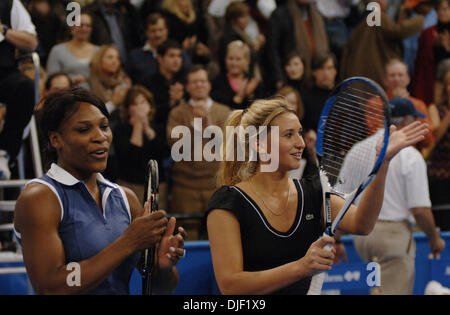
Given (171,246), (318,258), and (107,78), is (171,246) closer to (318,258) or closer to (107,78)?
(318,258)

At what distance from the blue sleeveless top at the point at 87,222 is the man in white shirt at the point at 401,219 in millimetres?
2594

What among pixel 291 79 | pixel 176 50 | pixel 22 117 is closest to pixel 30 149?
pixel 22 117

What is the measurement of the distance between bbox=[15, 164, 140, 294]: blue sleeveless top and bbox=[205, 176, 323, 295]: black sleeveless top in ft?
1.20

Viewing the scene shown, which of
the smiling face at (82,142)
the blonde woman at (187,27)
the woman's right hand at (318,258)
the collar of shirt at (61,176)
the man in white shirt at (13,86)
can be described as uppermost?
the blonde woman at (187,27)

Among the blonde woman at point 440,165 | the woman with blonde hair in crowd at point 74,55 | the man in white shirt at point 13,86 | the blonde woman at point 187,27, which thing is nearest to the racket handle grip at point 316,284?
the man in white shirt at point 13,86

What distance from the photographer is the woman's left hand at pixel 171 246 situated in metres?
2.51

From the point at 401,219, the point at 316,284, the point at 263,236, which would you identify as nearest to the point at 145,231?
the point at 263,236

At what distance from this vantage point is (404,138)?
2643 mm

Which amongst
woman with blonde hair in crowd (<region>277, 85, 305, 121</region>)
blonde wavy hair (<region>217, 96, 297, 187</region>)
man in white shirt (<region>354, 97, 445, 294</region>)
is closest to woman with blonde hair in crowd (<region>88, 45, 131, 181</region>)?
woman with blonde hair in crowd (<region>277, 85, 305, 121</region>)

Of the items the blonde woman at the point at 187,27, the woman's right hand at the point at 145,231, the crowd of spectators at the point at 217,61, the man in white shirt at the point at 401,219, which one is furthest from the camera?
the blonde woman at the point at 187,27

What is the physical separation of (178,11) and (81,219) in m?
4.61

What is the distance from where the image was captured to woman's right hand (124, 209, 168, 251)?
229cm

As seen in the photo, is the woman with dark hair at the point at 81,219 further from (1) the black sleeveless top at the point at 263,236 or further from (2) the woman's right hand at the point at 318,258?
(2) the woman's right hand at the point at 318,258

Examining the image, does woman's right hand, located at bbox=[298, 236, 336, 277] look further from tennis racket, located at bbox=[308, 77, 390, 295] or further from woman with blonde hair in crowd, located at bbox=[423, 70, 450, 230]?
woman with blonde hair in crowd, located at bbox=[423, 70, 450, 230]
